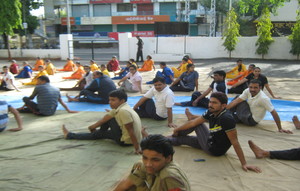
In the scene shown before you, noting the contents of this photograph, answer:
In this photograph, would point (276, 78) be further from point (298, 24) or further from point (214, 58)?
point (214, 58)

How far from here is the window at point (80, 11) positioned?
40125 mm

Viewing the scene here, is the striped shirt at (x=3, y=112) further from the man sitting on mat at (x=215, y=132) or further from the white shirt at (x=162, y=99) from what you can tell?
the man sitting on mat at (x=215, y=132)

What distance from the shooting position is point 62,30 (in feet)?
134

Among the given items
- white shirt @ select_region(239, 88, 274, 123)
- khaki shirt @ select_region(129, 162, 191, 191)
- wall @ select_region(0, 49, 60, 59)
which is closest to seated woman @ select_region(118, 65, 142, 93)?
white shirt @ select_region(239, 88, 274, 123)

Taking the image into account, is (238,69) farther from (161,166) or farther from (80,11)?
(80,11)

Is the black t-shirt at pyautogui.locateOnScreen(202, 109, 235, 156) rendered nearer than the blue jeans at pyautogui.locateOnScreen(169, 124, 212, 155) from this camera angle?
Yes

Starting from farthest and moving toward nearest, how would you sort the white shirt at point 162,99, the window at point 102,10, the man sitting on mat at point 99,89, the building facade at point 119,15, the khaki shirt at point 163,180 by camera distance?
1. the window at point 102,10
2. the building facade at point 119,15
3. the man sitting on mat at point 99,89
4. the white shirt at point 162,99
5. the khaki shirt at point 163,180

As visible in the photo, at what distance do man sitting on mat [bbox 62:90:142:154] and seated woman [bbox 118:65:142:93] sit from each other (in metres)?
4.49

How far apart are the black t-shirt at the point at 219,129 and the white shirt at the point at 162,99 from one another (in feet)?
4.99

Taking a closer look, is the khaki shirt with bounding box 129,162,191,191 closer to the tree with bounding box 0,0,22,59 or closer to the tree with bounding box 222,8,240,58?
the tree with bounding box 222,8,240,58

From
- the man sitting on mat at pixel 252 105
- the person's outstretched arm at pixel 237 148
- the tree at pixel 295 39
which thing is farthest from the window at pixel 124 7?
the person's outstretched arm at pixel 237 148

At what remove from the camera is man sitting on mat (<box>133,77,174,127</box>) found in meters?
5.16

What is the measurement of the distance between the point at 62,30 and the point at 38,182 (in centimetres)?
4041

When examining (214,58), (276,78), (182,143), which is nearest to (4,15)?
(214,58)
